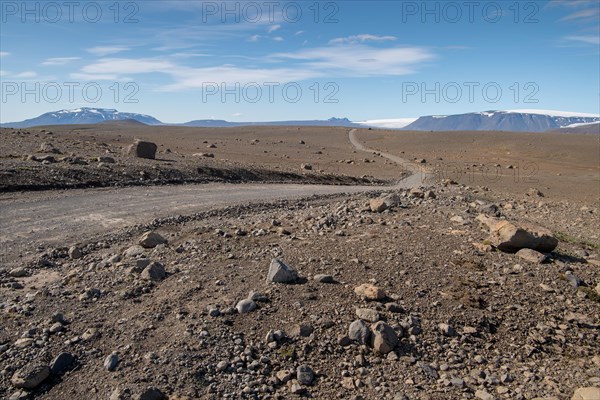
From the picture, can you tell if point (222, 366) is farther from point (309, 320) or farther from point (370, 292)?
point (370, 292)

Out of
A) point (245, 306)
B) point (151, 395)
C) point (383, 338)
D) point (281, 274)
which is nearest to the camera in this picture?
point (151, 395)

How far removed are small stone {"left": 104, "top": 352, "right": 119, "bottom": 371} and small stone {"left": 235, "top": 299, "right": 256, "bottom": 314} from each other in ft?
5.56

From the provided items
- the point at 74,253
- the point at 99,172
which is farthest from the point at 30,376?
the point at 99,172

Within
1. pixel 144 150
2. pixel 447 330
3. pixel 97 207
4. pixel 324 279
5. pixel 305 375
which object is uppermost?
pixel 144 150

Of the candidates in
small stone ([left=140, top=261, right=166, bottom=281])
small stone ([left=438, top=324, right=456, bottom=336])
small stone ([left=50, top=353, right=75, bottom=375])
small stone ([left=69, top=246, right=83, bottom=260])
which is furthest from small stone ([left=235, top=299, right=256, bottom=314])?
small stone ([left=69, top=246, right=83, bottom=260])

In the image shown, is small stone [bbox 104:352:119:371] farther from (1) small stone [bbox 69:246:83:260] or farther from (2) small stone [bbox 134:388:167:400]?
(1) small stone [bbox 69:246:83:260]

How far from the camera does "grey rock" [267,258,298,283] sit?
24.9ft

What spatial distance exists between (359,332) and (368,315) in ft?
1.30

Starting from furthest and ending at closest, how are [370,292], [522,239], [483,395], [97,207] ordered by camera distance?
[97,207]
[522,239]
[370,292]
[483,395]

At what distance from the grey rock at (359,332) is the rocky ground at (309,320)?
0.02 m

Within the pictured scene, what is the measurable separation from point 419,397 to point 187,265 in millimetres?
4858

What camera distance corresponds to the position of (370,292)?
7094 millimetres

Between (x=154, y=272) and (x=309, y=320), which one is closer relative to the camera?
(x=309, y=320)

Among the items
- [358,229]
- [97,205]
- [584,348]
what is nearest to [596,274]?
[584,348]
